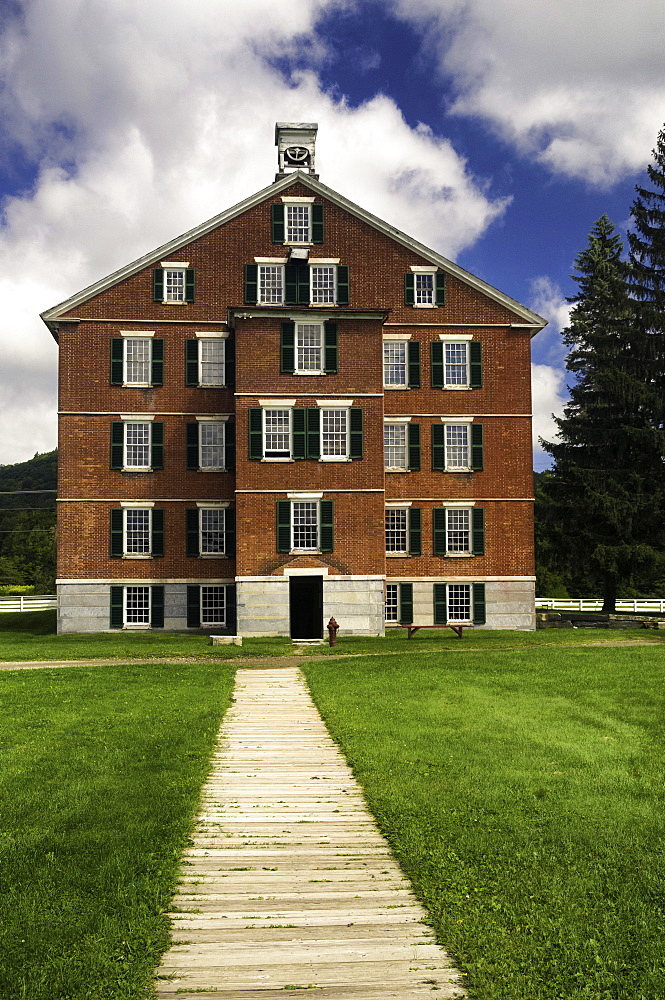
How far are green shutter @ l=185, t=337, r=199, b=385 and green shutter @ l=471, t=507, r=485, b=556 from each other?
12.7 m

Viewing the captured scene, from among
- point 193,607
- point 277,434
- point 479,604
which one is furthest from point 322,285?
point 479,604

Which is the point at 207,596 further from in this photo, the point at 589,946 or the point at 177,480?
the point at 589,946

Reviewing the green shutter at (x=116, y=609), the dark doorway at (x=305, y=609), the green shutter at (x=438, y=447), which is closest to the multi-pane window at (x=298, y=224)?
the green shutter at (x=438, y=447)

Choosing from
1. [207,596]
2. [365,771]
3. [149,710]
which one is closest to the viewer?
[365,771]

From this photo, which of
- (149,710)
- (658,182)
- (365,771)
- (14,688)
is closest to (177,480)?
(14,688)

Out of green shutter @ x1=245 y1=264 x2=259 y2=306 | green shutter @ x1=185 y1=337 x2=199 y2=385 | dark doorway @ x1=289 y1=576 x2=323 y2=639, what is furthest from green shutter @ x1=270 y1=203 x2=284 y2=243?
dark doorway @ x1=289 y1=576 x2=323 y2=639

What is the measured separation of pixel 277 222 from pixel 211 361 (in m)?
6.44

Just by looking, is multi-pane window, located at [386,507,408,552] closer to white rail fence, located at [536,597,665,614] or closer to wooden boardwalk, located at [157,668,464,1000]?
white rail fence, located at [536,597,665,614]

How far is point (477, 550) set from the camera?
120 ft

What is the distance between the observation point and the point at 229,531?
119ft

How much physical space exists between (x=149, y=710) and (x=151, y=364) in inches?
909

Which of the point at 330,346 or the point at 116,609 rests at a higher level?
the point at 330,346

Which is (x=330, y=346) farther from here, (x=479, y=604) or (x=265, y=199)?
(x=479, y=604)

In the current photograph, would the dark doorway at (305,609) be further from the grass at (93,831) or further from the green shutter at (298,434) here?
the grass at (93,831)
